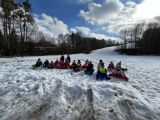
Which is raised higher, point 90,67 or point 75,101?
point 90,67

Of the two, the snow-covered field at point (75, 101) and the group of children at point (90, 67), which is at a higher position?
the group of children at point (90, 67)

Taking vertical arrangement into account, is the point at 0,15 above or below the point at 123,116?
above

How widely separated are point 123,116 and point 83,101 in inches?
72.0

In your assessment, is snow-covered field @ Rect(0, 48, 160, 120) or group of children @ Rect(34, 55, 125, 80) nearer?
snow-covered field @ Rect(0, 48, 160, 120)

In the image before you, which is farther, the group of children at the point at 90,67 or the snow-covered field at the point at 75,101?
the group of children at the point at 90,67

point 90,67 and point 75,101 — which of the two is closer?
point 75,101

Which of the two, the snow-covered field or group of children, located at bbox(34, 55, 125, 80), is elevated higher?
group of children, located at bbox(34, 55, 125, 80)

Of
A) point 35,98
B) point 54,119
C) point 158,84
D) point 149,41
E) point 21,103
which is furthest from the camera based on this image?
point 149,41

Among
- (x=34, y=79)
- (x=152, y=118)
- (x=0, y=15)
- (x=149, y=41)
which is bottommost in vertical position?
(x=152, y=118)

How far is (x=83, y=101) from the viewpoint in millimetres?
6957

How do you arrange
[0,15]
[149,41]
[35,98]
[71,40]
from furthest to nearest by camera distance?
1. [71,40]
2. [149,41]
3. [0,15]
4. [35,98]

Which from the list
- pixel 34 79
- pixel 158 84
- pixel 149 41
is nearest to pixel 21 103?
pixel 34 79

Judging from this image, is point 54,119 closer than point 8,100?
Yes

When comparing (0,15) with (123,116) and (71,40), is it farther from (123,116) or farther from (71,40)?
(71,40)
